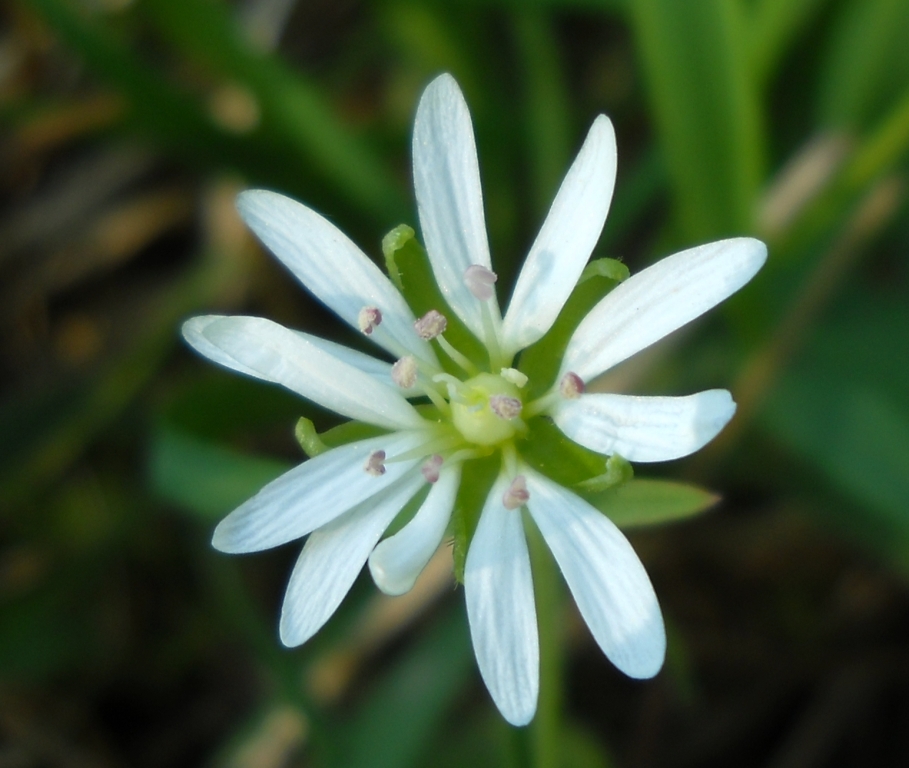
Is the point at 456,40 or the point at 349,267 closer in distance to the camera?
the point at 349,267

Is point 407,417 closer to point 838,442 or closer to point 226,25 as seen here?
point 838,442

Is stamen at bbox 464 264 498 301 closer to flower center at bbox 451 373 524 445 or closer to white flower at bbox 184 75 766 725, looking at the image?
white flower at bbox 184 75 766 725

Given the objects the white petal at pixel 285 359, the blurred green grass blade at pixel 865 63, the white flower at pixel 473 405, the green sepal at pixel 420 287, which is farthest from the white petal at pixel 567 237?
the blurred green grass blade at pixel 865 63

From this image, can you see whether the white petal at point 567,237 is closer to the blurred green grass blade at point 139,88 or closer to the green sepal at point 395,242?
the green sepal at point 395,242

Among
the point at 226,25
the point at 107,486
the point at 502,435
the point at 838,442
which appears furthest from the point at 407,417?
the point at 107,486

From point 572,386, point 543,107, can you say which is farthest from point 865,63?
point 572,386

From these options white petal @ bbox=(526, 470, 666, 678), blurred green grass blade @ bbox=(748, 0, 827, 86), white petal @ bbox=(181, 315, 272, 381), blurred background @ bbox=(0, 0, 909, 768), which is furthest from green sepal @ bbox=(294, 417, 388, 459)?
blurred green grass blade @ bbox=(748, 0, 827, 86)
